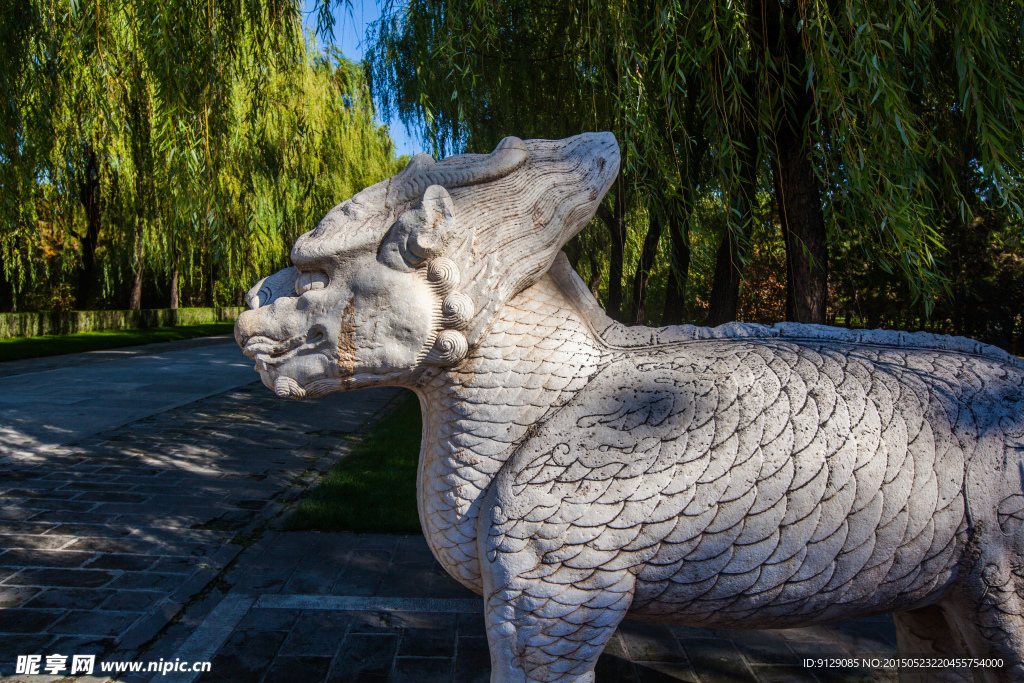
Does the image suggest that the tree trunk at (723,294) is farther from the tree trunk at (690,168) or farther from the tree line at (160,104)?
the tree line at (160,104)

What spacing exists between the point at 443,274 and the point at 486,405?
12.5 inches

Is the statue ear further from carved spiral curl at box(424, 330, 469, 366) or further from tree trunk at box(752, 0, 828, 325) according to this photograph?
tree trunk at box(752, 0, 828, 325)

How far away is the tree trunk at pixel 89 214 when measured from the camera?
9297 millimetres

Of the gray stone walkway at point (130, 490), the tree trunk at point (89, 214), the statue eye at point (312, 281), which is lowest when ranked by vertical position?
the gray stone walkway at point (130, 490)

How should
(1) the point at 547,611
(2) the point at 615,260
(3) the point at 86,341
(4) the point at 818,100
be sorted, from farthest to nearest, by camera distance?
(3) the point at 86,341 < (2) the point at 615,260 < (4) the point at 818,100 < (1) the point at 547,611

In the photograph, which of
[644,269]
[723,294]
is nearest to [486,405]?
[644,269]

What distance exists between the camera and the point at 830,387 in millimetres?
1494

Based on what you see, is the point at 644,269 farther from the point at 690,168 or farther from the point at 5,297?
the point at 5,297

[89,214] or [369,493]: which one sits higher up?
[89,214]

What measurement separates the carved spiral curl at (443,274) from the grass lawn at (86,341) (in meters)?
13.2

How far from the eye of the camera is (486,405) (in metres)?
1.53

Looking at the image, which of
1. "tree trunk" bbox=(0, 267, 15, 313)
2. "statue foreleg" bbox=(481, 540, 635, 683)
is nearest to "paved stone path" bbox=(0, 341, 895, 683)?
"statue foreleg" bbox=(481, 540, 635, 683)

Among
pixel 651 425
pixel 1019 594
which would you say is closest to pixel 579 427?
pixel 651 425

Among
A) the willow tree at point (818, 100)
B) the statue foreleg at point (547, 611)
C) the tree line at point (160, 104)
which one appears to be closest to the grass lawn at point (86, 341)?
the tree line at point (160, 104)
